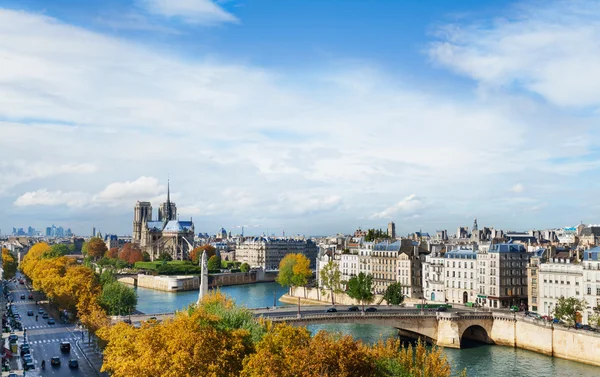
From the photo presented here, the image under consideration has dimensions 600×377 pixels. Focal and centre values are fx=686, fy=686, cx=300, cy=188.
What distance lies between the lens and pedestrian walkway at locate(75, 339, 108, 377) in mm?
62219

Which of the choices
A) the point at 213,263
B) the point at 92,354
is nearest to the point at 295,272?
the point at 213,263

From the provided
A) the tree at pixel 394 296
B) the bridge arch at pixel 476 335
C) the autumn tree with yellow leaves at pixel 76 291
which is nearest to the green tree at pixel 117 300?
the autumn tree with yellow leaves at pixel 76 291

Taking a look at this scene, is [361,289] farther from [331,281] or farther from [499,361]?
[499,361]

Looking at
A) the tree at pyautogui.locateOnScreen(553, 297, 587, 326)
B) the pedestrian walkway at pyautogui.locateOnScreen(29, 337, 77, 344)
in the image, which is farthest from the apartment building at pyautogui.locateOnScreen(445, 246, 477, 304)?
the pedestrian walkway at pyautogui.locateOnScreen(29, 337, 77, 344)

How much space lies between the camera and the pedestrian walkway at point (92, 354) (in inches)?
2450

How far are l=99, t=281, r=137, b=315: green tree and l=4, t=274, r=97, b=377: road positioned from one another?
4.53 m

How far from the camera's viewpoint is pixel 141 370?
41.3 metres

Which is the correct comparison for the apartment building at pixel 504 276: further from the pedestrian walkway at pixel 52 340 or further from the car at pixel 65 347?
the car at pixel 65 347

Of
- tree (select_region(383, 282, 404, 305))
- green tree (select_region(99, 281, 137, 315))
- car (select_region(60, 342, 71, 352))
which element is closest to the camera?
car (select_region(60, 342, 71, 352))

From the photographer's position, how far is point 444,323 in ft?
271

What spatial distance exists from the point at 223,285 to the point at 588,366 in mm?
113351

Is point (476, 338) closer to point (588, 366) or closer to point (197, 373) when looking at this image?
point (588, 366)

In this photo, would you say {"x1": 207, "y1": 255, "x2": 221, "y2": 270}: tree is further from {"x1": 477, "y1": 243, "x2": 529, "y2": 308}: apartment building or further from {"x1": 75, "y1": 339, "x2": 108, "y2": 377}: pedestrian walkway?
{"x1": 75, "y1": 339, "x2": 108, "y2": 377}: pedestrian walkway

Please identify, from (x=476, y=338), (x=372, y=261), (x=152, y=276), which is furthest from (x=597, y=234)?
(x=152, y=276)
